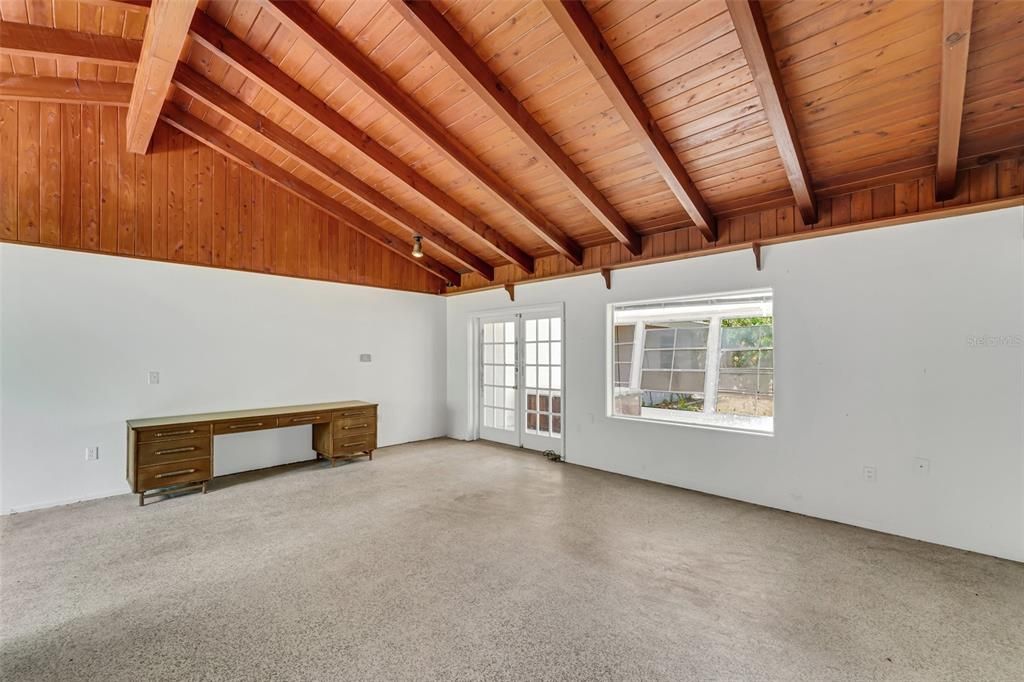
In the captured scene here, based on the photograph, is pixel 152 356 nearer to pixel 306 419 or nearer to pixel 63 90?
pixel 306 419

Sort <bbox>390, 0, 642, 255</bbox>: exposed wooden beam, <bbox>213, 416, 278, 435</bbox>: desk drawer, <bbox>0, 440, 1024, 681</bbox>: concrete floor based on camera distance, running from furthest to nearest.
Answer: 1. <bbox>213, 416, 278, 435</bbox>: desk drawer
2. <bbox>390, 0, 642, 255</bbox>: exposed wooden beam
3. <bbox>0, 440, 1024, 681</bbox>: concrete floor

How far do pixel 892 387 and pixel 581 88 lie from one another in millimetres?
3226

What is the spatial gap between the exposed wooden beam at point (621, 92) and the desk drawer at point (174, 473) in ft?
15.5

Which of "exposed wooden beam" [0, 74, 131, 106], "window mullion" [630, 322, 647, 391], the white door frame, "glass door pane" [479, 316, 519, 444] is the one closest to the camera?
"exposed wooden beam" [0, 74, 131, 106]

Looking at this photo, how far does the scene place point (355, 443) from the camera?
A: 5.33m

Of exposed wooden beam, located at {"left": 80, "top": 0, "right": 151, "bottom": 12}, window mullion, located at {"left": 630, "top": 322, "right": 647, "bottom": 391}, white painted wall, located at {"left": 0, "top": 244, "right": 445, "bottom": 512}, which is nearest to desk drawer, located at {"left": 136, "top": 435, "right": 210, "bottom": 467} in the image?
white painted wall, located at {"left": 0, "top": 244, "right": 445, "bottom": 512}

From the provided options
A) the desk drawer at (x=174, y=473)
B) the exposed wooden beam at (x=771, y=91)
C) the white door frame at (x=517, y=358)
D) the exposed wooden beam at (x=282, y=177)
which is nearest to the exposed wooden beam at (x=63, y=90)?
the exposed wooden beam at (x=282, y=177)

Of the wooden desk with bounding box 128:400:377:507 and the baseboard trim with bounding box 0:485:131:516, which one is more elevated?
the wooden desk with bounding box 128:400:377:507

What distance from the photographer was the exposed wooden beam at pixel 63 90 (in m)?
3.61

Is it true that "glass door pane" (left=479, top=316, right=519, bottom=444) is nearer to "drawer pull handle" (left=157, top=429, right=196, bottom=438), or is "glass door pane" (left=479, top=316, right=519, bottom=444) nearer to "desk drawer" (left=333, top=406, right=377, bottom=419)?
"desk drawer" (left=333, top=406, right=377, bottom=419)

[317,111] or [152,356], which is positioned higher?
[317,111]

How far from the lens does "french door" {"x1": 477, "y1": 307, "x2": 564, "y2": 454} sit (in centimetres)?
577

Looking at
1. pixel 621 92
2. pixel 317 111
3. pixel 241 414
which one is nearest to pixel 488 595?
Result: pixel 621 92

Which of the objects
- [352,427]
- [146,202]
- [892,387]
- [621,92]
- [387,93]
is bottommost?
[352,427]
